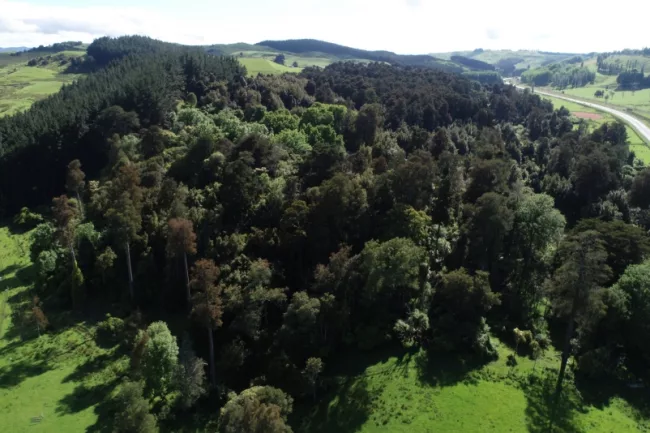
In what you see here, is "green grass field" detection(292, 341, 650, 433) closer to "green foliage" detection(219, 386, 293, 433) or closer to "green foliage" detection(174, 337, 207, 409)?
"green foliage" detection(219, 386, 293, 433)

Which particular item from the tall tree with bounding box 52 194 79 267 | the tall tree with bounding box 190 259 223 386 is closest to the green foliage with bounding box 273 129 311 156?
the tall tree with bounding box 52 194 79 267

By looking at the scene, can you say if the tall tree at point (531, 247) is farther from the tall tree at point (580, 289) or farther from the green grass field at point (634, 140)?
the green grass field at point (634, 140)

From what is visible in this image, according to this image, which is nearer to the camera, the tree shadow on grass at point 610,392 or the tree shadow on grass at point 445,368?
the tree shadow on grass at point 610,392

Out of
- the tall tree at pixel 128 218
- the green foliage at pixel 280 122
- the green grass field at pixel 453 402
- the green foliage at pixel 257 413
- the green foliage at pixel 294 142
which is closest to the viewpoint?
the green foliage at pixel 257 413

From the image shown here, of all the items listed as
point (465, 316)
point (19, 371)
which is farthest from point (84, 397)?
point (465, 316)

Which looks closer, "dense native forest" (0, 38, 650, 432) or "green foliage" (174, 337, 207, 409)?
"green foliage" (174, 337, 207, 409)

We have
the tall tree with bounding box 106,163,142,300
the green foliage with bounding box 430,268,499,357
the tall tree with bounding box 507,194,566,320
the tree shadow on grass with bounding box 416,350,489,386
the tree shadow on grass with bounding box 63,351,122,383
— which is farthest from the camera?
the tall tree with bounding box 106,163,142,300

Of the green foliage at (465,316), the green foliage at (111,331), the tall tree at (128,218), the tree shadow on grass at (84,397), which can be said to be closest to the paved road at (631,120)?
the green foliage at (465,316)
